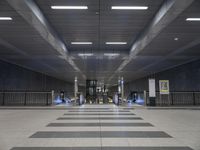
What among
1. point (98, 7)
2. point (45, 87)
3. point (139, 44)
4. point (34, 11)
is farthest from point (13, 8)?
point (45, 87)

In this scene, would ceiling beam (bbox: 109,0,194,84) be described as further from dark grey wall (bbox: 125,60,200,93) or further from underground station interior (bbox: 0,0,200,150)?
dark grey wall (bbox: 125,60,200,93)

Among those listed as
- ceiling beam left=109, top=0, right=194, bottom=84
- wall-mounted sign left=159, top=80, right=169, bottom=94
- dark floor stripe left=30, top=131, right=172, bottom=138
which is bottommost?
dark floor stripe left=30, top=131, right=172, bottom=138

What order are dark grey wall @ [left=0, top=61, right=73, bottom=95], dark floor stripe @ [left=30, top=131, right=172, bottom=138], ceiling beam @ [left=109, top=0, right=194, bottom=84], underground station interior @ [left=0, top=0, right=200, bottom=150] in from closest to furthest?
underground station interior @ [left=0, top=0, right=200, bottom=150], dark floor stripe @ [left=30, top=131, right=172, bottom=138], ceiling beam @ [left=109, top=0, right=194, bottom=84], dark grey wall @ [left=0, top=61, right=73, bottom=95]

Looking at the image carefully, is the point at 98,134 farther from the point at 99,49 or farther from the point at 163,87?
the point at 99,49

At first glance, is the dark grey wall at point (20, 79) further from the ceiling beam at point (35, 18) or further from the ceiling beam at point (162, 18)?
the ceiling beam at point (162, 18)

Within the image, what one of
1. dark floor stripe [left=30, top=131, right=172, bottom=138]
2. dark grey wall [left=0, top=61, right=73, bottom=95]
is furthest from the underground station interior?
dark grey wall [left=0, top=61, right=73, bottom=95]

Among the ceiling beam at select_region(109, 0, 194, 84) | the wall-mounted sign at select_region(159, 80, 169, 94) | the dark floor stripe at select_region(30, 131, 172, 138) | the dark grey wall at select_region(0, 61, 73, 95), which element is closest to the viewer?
the dark floor stripe at select_region(30, 131, 172, 138)

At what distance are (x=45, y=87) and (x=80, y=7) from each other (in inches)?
1029

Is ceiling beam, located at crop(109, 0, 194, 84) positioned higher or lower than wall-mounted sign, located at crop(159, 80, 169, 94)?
higher

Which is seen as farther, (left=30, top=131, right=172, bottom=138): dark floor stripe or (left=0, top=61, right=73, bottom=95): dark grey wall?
(left=0, top=61, right=73, bottom=95): dark grey wall

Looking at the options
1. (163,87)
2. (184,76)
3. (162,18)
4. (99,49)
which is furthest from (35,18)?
(184,76)

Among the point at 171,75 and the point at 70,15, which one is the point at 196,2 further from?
the point at 171,75

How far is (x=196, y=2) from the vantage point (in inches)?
305

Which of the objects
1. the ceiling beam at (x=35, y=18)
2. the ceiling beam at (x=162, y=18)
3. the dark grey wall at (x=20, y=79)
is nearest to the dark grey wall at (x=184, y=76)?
the ceiling beam at (x=162, y=18)
